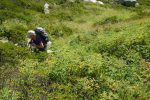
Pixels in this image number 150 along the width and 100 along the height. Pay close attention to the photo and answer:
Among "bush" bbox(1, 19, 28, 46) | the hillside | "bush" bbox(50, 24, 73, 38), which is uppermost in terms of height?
the hillside

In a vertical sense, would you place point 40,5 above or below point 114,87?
below

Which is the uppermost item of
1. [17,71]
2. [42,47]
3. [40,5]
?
[17,71]

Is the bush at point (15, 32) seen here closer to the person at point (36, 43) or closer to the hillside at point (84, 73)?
the person at point (36, 43)

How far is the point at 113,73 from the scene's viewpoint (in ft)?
41.1

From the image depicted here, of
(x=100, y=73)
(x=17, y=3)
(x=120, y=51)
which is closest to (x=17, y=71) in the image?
(x=100, y=73)

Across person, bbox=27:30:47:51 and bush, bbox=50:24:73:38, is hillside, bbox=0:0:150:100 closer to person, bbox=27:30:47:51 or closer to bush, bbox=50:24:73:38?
person, bbox=27:30:47:51

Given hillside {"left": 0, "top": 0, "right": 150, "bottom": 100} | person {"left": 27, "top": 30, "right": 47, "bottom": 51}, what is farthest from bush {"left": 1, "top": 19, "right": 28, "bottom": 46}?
hillside {"left": 0, "top": 0, "right": 150, "bottom": 100}

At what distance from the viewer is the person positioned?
18239mm

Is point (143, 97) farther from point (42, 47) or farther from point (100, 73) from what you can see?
point (42, 47)

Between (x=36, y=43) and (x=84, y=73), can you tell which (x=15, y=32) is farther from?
(x=84, y=73)

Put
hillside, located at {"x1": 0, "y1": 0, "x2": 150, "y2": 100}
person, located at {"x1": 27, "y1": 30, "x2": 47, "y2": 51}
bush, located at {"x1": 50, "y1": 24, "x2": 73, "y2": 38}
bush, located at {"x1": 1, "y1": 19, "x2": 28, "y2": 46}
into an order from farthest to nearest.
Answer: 1. bush, located at {"x1": 50, "y1": 24, "x2": 73, "y2": 38}
2. bush, located at {"x1": 1, "y1": 19, "x2": 28, "y2": 46}
3. person, located at {"x1": 27, "y1": 30, "x2": 47, "y2": 51}
4. hillside, located at {"x1": 0, "y1": 0, "x2": 150, "y2": 100}

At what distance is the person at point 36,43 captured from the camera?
1824 centimetres

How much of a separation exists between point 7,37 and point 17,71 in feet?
32.2

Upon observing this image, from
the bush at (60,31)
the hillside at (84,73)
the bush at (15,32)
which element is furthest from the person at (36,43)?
the bush at (60,31)
